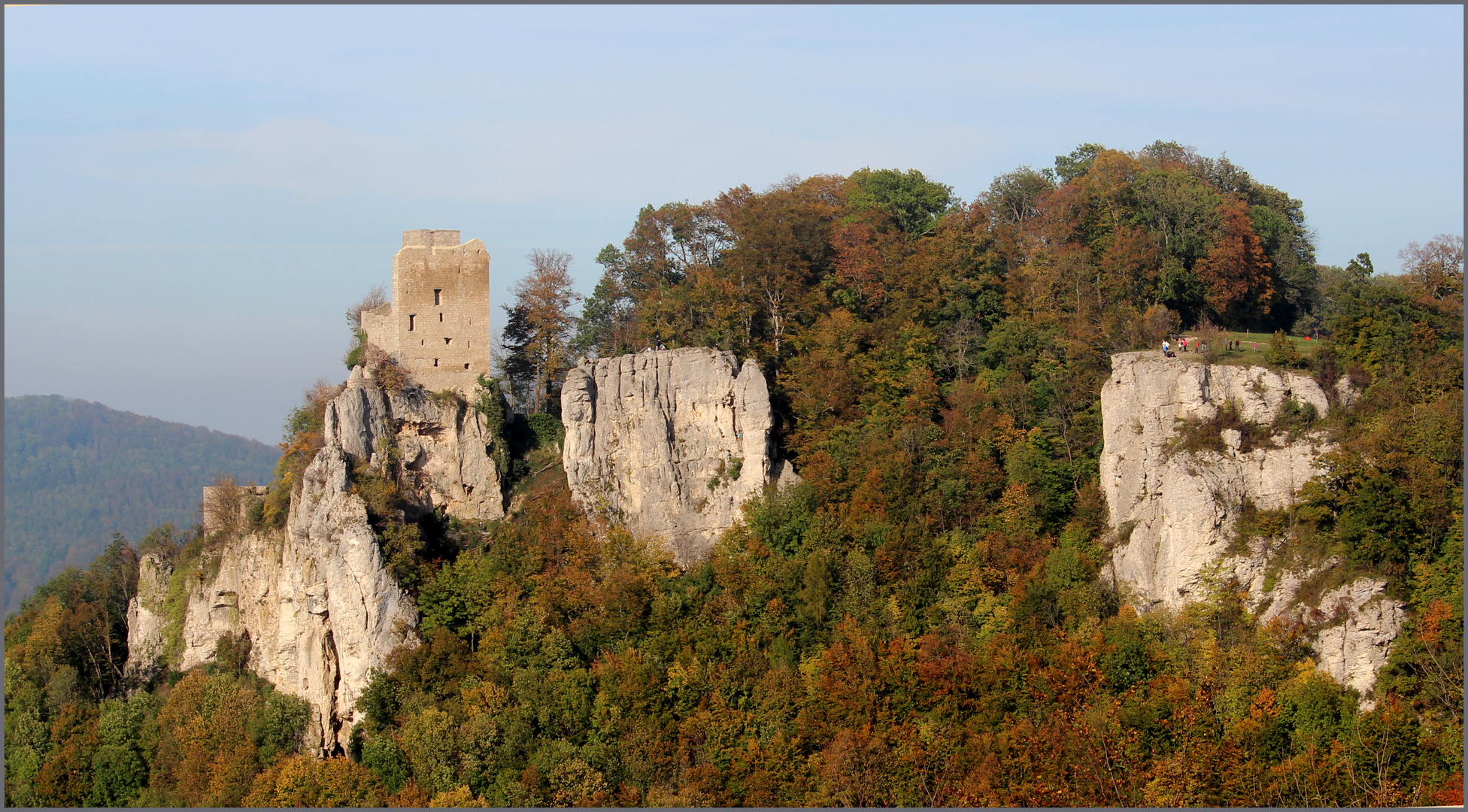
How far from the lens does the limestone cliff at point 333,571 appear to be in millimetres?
38656

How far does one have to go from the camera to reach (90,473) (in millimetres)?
117562

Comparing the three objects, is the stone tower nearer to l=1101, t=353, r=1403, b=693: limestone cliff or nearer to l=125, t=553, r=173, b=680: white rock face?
l=125, t=553, r=173, b=680: white rock face

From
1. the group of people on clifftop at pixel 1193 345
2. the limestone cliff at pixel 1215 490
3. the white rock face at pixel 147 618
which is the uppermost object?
the group of people on clifftop at pixel 1193 345

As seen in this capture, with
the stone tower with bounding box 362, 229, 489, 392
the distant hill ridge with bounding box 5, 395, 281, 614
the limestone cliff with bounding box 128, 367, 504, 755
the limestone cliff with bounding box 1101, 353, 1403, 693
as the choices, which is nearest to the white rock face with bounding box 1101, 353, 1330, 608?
the limestone cliff with bounding box 1101, 353, 1403, 693

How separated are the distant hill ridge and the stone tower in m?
64.1

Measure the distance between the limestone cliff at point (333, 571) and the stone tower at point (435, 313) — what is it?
1102mm

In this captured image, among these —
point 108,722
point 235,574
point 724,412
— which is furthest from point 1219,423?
point 108,722

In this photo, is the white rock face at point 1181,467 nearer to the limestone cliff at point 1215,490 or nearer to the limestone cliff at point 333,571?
the limestone cliff at point 1215,490

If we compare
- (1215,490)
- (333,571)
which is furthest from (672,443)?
(1215,490)

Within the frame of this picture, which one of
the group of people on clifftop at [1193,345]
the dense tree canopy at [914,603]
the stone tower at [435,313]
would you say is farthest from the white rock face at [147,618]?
the group of people on clifftop at [1193,345]

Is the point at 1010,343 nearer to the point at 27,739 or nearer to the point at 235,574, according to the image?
the point at 235,574

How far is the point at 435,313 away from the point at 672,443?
25.2 feet

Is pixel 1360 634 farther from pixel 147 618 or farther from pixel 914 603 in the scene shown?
pixel 147 618

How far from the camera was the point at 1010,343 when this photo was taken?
43.1m
